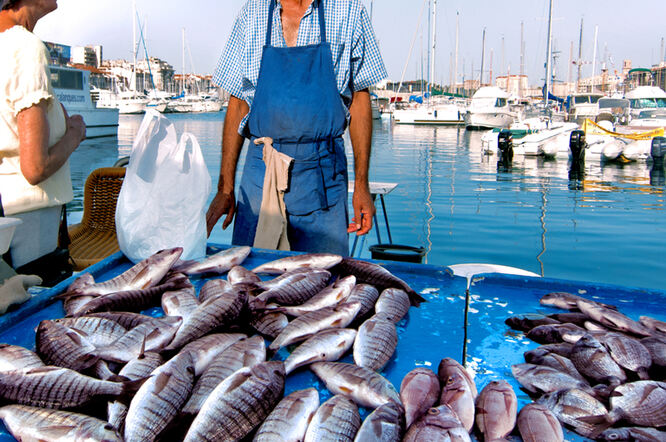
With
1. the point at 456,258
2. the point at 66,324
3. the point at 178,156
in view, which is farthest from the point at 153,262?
the point at 456,258

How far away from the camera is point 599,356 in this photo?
155 centimetres

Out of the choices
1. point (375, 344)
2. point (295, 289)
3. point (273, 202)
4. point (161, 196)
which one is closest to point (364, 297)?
point (295, 289)

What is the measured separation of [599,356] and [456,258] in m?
7.28

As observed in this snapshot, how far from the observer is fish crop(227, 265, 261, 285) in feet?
7.07

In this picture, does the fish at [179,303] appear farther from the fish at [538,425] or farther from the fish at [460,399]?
the fish at [538,425]

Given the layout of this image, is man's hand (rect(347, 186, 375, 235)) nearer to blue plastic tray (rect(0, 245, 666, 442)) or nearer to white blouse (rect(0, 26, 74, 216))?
blue plastic tray (rect(0, 245, 666, 442))

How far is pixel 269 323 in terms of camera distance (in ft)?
5.90

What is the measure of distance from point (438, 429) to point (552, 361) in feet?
1.84

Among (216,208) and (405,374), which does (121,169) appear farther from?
(405,374)

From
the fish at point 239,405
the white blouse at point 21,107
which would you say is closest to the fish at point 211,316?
the fish at point 239,405

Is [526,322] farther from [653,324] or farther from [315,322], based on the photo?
[315,322]

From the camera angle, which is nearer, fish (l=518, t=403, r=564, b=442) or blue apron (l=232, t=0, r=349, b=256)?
fish (l=518, t=403, r=564, b=442)

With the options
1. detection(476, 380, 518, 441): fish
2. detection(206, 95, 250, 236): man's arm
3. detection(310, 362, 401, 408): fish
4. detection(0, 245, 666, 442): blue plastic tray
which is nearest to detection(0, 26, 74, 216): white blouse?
detection(0, 245, 666, 442): blue plastic tray

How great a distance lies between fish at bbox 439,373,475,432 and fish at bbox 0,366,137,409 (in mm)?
812
